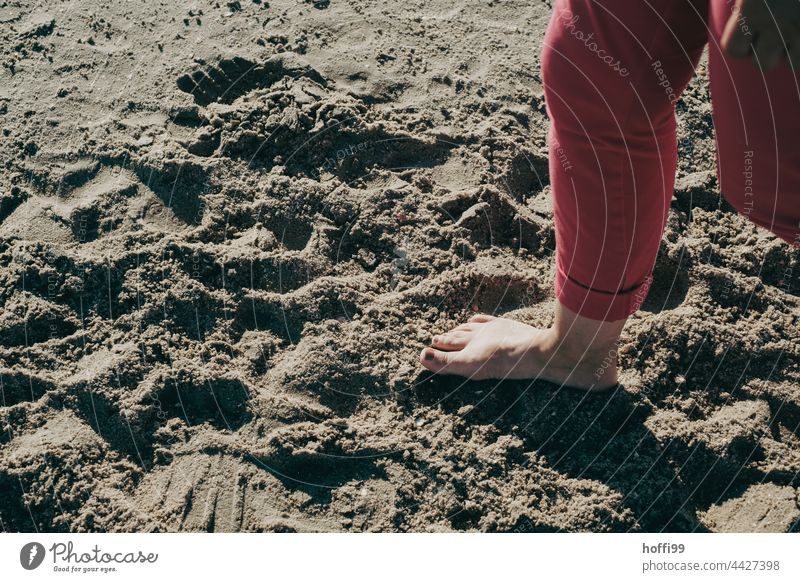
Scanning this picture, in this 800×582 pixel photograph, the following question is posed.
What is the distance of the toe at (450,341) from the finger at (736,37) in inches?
50.0

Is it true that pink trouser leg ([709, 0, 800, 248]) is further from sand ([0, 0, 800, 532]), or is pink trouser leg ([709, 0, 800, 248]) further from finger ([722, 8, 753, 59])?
sand ([0, 0, 800, 532])

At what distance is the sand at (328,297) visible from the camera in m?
2.11

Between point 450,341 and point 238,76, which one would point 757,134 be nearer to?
point 450,341

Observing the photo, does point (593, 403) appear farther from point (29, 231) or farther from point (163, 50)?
point (163, 50)

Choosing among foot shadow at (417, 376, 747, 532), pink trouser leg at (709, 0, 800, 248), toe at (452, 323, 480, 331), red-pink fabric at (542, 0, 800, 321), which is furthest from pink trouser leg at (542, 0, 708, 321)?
toe at (452, 323, 480, 331)

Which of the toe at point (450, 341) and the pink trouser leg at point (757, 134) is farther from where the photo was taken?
the toe at point (450, 341)

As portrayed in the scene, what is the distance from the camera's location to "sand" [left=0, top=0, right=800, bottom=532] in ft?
6.91

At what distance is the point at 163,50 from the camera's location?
3.13m
